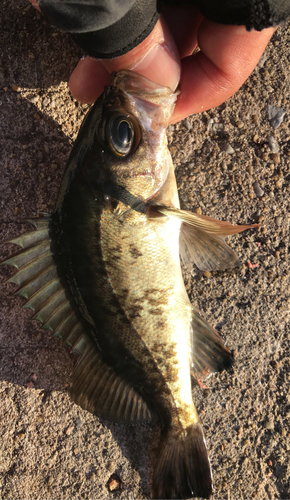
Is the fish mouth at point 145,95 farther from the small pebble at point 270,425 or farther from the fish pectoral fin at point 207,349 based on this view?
the small pebble at point 270,425

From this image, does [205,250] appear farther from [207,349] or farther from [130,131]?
[130,131]

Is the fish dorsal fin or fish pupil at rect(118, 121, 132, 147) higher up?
fish pupil at rect(118, 121, 132, 147)

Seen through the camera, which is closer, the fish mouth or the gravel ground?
the fish mouth

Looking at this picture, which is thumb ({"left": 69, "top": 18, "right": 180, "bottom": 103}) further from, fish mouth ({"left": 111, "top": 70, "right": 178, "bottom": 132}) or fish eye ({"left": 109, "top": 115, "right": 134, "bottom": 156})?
fish eye ({"left": 109, "top": 115, "right": 134, "bottom": 156})

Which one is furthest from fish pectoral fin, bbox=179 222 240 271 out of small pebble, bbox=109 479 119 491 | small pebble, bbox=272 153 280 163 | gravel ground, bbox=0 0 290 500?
small pebble, bbox=109 479 119 491

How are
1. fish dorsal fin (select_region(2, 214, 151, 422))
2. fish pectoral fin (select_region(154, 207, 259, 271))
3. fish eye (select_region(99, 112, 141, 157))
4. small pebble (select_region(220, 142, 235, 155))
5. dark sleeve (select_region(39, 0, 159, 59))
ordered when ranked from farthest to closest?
small pebble (select_region(220, 142, 235, 155)), fish pectoral fin (select_region(154, 207, 259, 271)), fish dorsal fin (select_region(2, 214, 151, 422)), fish eye (select_region(99, 112, 141, 157)), dark sleeve (select_region(39, 0, 159, 59))

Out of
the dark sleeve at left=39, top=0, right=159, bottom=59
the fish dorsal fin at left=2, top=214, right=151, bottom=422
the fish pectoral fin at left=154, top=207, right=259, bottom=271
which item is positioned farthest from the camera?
the fish pectoral fin at left=154, top=207, right=259, bottom=271

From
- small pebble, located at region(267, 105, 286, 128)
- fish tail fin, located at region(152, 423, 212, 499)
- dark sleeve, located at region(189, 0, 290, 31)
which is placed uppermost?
dark sleeve, located at region(189, 0, 290, 31)

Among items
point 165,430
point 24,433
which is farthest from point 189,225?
point 24,433
